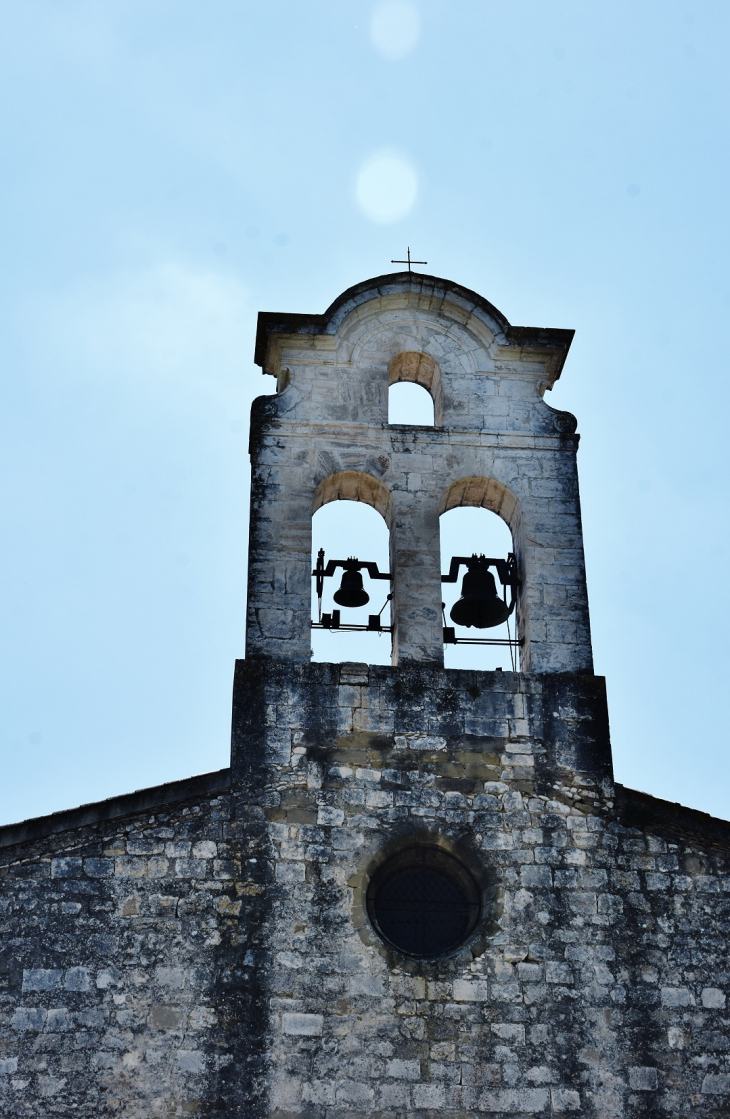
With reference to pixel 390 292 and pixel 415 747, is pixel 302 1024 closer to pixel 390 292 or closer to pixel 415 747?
pixel 415 747

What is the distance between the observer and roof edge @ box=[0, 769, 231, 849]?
32.8 feet

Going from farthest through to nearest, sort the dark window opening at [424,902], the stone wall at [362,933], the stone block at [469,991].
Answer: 1. the dark window opening at [424,902]
2. the stone block at [469,991]
3. the stone wall at [362,933]

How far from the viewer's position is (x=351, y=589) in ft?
38.6

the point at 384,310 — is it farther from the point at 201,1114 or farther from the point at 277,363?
the point at 201,1114

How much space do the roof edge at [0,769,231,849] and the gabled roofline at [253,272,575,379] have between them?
374 centimetres

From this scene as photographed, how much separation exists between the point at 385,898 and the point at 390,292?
16.2ft

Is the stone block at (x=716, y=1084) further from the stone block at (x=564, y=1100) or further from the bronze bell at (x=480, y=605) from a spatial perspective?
the bronze bell at (x=480, y=605)

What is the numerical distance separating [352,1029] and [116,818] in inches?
79.3

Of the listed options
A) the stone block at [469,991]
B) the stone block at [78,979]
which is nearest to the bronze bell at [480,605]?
the stone block at [469,991]

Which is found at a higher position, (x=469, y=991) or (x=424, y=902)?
(x=424, y=902)

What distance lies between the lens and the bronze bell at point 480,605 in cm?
1168

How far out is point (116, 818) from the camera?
399 inches

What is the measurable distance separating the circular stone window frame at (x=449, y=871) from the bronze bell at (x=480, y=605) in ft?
6.65

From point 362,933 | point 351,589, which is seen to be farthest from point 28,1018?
point 351,589
